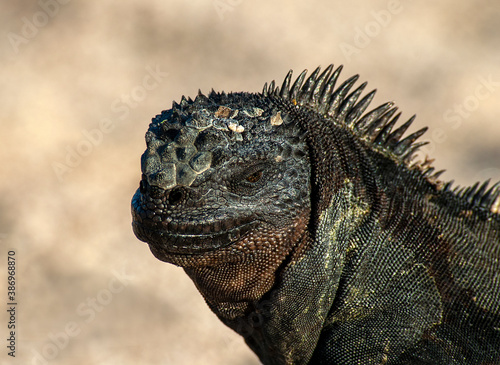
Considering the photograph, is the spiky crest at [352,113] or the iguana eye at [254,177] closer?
the iguana eye at [254,177]

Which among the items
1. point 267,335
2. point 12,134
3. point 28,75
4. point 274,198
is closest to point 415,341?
point 267,335

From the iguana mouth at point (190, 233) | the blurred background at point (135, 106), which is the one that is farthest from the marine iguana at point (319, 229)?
the blurred background at point (135, 106)

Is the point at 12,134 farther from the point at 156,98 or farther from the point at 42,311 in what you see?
the point at 42,311

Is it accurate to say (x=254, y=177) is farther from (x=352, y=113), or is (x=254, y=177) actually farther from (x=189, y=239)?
(x=352, y=113)

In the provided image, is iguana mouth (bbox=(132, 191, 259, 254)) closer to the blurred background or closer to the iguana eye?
the iguana eye

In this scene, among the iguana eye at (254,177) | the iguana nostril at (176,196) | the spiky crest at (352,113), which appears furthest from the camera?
the spiky crest at (352,113)

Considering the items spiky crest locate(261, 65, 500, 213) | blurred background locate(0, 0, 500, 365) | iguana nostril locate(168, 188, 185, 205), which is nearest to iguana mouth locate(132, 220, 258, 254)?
iguana nostril locate(168, 188, 185, 205)

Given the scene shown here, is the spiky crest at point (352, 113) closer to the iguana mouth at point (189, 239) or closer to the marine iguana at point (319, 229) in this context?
the marine iguana at point (319, 229)

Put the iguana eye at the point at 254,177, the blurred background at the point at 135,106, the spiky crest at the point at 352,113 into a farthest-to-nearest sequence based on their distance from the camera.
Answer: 1. the blurred background at the point at 135,106
2. the spiky crest at the point at 352,113
3. the iguana eye at the point at 254,177
